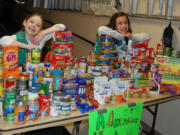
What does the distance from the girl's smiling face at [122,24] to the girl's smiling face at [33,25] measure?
865 mm

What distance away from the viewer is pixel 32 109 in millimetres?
1135

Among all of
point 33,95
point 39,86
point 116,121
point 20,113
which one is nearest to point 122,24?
point 116,121

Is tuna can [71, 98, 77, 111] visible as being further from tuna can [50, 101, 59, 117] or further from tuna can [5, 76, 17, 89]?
tuna can [5, 76, 17, 89]

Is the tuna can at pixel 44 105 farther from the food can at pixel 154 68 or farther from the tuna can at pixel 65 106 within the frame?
the food can at pixel 154 68

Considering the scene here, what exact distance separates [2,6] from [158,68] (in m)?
8.31

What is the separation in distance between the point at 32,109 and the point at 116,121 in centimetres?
59

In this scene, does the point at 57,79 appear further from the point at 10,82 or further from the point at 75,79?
the point at 10,82

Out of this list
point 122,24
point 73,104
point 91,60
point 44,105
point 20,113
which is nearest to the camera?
point 20,113

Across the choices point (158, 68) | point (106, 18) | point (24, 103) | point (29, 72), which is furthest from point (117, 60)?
point (106, 18)

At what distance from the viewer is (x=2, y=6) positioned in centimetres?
850

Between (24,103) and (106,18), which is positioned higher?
(106,18)

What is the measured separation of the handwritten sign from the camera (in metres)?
1.31

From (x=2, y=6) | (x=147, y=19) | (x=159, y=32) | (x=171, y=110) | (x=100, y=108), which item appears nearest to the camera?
(x=100, y=108)

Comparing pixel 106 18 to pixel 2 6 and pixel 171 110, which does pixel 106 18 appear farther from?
pixel 2 6
